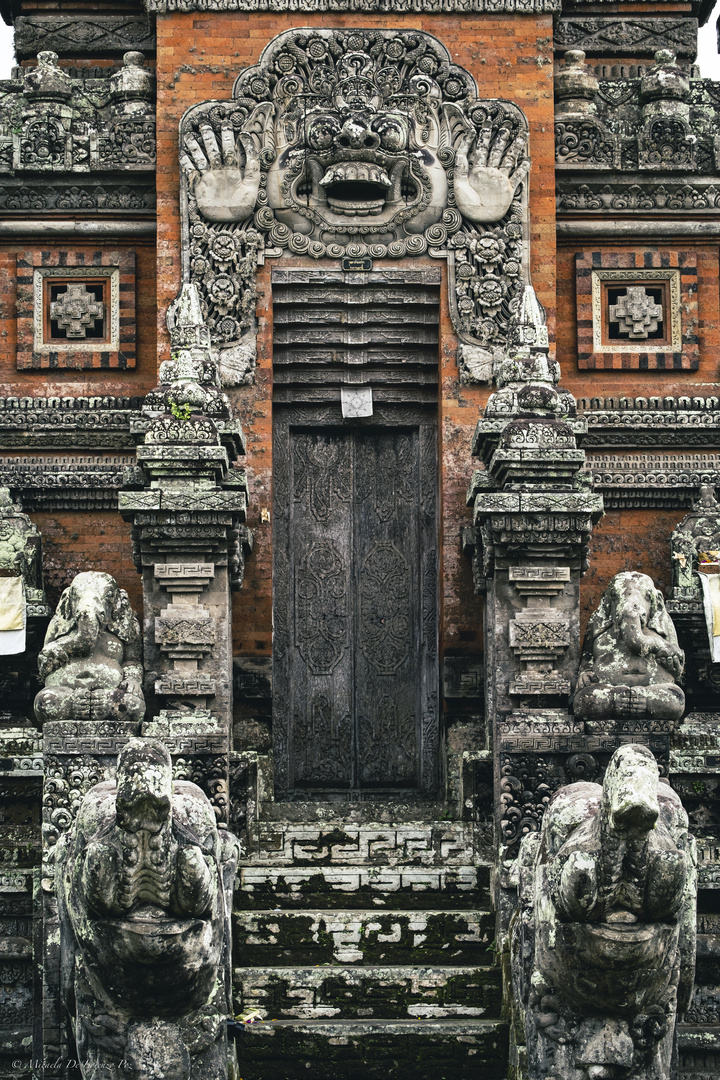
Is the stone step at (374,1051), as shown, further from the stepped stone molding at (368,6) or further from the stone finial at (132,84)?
the stepped stone molding at (368,6)

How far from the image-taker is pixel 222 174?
62.6ft

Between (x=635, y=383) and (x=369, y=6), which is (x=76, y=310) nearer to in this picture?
(x=369, y=6)

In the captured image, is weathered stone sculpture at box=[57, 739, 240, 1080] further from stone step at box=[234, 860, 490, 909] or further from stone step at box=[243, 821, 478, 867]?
stone step at box=[243, 821, 478, 867]

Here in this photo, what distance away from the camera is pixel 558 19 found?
20.6 meters

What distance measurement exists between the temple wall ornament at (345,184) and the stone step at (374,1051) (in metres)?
6.61

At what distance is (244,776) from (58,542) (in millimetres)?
3817

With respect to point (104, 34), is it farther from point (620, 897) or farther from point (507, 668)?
point (620, 897)

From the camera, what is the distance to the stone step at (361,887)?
1572 cm

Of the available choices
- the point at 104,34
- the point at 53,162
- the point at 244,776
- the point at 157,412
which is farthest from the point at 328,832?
the point at 104,34

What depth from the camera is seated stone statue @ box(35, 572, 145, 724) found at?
15.8 metres

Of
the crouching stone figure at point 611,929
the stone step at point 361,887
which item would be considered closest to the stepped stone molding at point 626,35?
the stone step at point 361,887

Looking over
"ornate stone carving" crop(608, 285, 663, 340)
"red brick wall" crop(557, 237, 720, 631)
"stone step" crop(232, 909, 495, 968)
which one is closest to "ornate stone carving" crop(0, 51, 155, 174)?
"red brick wall" crop(557, 237, 720, 631)

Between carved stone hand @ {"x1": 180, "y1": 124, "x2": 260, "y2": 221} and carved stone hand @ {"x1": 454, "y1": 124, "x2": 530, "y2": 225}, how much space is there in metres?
1.88

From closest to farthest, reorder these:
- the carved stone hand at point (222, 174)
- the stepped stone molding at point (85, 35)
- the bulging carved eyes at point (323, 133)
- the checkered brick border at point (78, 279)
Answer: the bulging carved eyes at point (323, 133), the carved stone hand at point (222, 174), the checkered brick border at point (78, 279), the stepped stone molding at point (85, 35)
